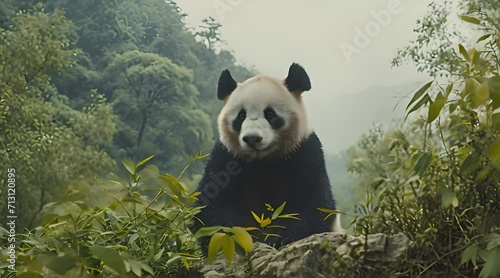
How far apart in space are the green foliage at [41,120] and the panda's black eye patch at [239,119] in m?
3.87

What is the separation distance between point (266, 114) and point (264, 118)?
2 cm

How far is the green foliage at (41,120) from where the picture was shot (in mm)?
6102

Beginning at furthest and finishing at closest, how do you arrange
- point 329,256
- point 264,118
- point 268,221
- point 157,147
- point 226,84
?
point 157,147, point 226,84, point 264,118, point 268,221, point 329,256

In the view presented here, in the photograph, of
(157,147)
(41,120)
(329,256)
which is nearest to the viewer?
(329,256)

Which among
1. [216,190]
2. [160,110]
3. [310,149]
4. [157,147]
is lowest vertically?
[157,147]

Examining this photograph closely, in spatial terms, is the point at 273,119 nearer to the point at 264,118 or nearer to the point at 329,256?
the point at 264,118

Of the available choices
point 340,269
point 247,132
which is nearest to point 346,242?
point 340,269

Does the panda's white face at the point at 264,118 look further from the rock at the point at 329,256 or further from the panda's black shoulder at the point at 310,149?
the rock at the point at 329,256

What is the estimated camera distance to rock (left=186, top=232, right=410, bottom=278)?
4.01ft

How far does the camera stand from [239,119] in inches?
94.5

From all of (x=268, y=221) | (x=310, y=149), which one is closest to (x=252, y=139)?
(x=310, y=149)

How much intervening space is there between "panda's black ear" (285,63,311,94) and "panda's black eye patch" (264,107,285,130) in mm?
139

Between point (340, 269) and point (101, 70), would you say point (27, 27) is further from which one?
point (340, 269)

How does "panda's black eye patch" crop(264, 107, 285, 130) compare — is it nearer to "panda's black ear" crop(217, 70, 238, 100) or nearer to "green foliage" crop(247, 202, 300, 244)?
"panda's black ear" crop(217, 70, 238, 100)
